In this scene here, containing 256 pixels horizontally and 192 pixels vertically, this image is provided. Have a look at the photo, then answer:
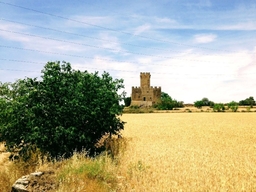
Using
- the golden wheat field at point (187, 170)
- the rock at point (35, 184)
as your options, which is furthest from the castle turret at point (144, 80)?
the rock at point (35, 184)

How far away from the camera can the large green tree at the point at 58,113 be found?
565 inches

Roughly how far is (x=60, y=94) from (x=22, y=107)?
6.12 feet

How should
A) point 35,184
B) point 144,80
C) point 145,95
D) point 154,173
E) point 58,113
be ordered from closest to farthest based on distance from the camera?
point 35,184 → point 154,173 → point 58,113 → point 145,95 → point 144,80

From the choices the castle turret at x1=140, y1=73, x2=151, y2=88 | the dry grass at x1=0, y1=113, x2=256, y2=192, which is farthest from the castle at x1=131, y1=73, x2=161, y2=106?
the dry grass at x1=0, y1=113, x2=256, y2=192

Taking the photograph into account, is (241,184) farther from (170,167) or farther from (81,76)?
(81,76)

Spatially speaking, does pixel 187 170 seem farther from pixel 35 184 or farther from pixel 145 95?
pixel 145 95

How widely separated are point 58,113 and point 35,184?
15.9ft

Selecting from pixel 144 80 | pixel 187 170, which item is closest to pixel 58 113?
pixel 187 170

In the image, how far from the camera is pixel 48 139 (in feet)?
47.0

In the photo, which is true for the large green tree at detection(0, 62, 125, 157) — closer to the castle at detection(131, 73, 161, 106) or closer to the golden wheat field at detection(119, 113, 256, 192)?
the golden wheat field at detection(119, 113, 256, 192)

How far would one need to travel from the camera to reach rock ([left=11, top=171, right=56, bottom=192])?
9.86m

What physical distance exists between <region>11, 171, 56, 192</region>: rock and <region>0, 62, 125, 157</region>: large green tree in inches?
132

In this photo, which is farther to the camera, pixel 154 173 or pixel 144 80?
pixel 144 80

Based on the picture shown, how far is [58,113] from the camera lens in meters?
14.5
